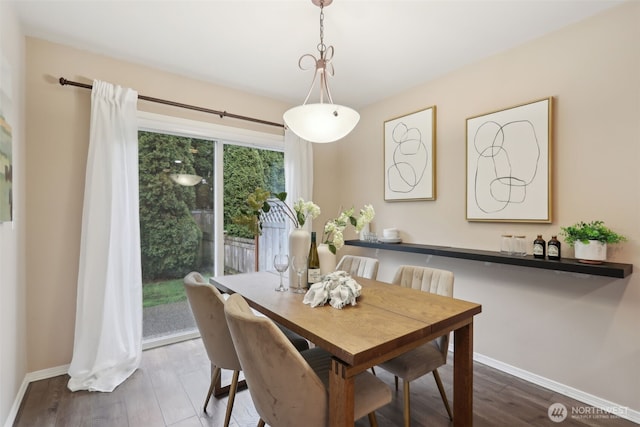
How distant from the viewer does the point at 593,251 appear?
6.15 feet

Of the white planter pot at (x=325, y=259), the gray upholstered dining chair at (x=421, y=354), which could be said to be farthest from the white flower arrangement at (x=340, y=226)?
the gray upholstered dining chair at (x=421, y=354)

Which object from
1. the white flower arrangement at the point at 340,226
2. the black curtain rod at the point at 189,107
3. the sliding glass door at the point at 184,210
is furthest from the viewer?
the sliding glass door at the point at 184,210

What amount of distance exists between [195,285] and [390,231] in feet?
6.88

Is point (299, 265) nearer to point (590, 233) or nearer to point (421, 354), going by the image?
point (421, 354)

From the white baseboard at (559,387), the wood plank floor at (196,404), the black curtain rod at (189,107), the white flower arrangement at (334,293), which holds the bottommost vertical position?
the wood plank floor at (196,404)

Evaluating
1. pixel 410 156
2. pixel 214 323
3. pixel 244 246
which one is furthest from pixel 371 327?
pixel 244 246

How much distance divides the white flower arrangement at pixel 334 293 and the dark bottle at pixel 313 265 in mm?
235

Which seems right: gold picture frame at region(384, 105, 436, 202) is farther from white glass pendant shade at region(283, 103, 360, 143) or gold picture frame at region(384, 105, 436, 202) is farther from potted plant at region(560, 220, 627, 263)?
white glass pendant shade at region(283, 103, 360, 143)

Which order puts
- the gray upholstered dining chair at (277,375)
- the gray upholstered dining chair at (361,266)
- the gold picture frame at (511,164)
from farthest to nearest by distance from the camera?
the gray upholstered dining chair at (361,266) → the gold picture frame at (511,164) → the gray upholstered dining chair at (277,375)

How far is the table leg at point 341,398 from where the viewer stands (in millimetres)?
1118

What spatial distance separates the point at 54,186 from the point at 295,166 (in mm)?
2102

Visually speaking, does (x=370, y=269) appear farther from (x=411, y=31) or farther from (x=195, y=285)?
(x=411, y=31)

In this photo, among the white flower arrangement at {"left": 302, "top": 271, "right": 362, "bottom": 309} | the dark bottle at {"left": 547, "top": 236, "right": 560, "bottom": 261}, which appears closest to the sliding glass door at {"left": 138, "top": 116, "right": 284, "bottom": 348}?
the white flower arrangement at {"left": 302, "top": 271, "right": 362, "bottom": 309}

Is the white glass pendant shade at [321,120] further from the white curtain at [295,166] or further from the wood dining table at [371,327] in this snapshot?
the white curtain at [295,166]
